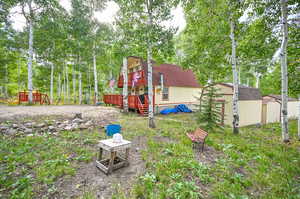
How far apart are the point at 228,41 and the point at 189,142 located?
5.69 meters

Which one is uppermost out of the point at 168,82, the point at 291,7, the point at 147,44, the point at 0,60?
the point at 0,60

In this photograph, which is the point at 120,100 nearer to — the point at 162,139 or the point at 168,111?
the point at 168,111

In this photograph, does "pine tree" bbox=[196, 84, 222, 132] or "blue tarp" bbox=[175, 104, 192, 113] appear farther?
"blue tarp" bbox=[175, 104, 192, 113]

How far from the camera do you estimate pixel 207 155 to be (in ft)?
13.6

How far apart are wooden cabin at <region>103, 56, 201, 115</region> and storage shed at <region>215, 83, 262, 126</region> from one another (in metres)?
4.28

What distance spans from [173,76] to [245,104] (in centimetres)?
822

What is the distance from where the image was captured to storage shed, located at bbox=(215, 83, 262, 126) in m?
8.55

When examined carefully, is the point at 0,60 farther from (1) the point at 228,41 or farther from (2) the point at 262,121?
(2) the point at 262,121

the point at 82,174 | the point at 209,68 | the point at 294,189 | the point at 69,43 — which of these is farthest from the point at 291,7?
the point at 69,43

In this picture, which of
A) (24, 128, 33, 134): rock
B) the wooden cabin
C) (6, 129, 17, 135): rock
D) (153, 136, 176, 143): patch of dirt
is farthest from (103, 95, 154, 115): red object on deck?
(6, 129, 17, 135): rock

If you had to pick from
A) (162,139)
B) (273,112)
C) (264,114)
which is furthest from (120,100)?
(273,112)

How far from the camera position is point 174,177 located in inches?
113

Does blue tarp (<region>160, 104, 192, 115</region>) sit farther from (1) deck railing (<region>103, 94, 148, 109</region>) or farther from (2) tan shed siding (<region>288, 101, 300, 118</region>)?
(2) tan shed siding (<region>288, 101, 300, 118</region>)

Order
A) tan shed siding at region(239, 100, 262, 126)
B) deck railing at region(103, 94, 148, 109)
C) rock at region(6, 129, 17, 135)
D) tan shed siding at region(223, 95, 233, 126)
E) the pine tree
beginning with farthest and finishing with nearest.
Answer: deck railing at region(103, 94, 148, 109) < tan shed siding at region(239, 100, 262, 126) < tan shed siding at region(223, 95, 233, 126) < the pine tree < rock at region(6, 129, 17, 135)
